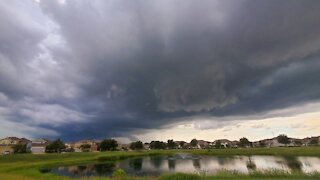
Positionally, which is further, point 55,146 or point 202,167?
point 55,146

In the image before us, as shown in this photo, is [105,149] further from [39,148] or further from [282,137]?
[282,137]

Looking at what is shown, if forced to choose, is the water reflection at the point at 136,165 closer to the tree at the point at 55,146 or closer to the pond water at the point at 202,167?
the pond water at the point at 202,167

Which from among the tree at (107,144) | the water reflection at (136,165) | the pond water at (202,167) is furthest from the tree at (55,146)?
the pond water at (202,167)

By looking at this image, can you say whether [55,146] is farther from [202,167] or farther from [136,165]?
[202,167]

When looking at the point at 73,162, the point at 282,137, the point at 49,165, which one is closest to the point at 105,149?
the point at 73,162

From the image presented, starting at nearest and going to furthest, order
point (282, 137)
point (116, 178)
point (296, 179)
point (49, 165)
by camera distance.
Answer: point (296, 179)
point (116, 178)
point (49, 165)
point (282, 137)

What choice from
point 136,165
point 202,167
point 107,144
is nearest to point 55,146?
point 107,144

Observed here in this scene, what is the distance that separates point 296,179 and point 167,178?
40.7 feet

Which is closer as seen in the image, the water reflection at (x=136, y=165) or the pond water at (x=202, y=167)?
the pond water at (x=202, y=167)

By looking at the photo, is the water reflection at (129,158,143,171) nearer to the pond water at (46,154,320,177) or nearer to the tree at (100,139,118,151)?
the pond water at (46,154,320,177)

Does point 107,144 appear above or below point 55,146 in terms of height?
above

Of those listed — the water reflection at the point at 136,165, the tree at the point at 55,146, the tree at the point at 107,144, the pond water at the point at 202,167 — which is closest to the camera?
the pond water at the point at 202,167

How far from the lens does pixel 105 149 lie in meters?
174

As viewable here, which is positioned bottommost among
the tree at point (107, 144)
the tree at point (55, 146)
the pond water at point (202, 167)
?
the pond water at point (202, 167)
